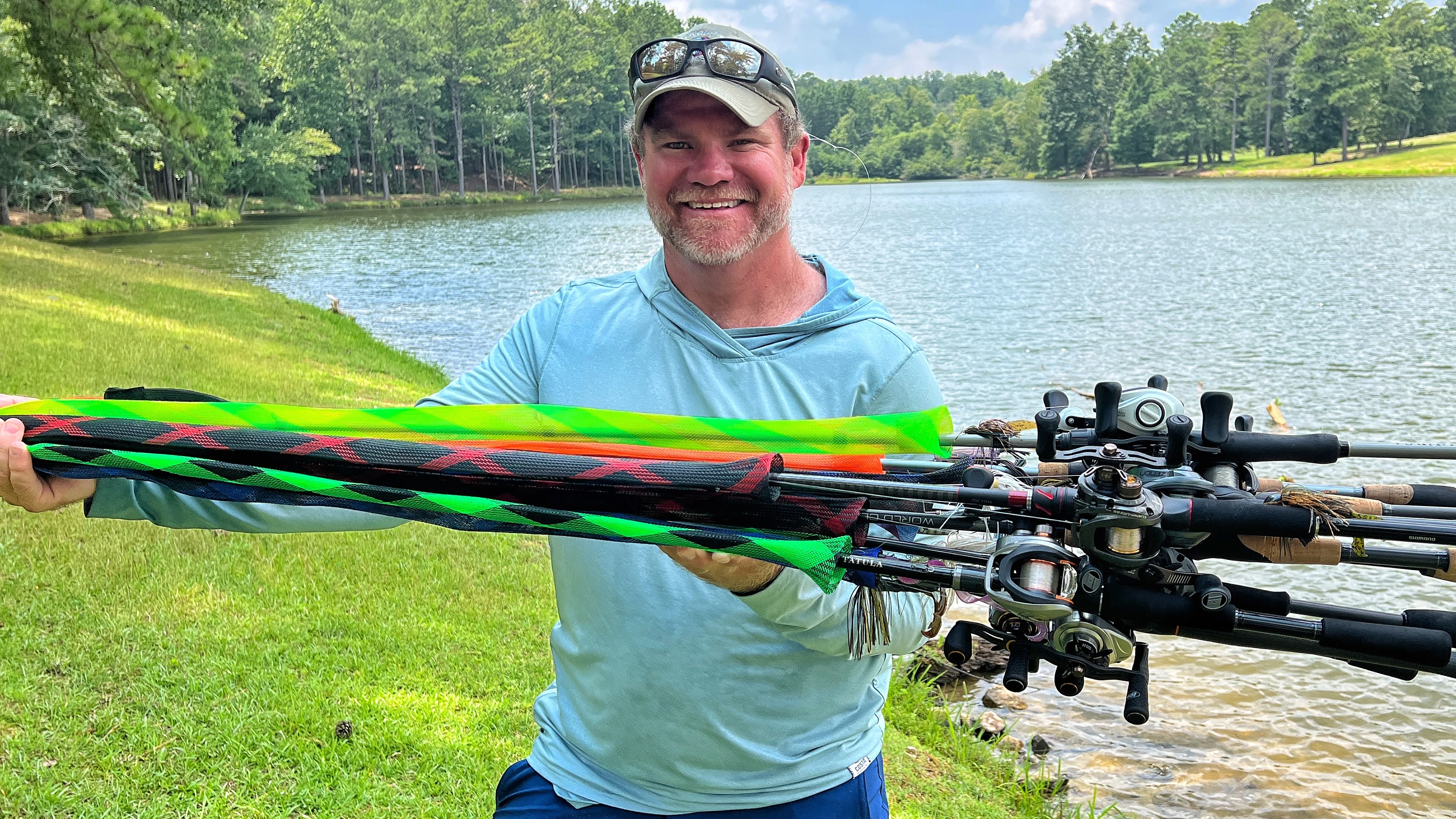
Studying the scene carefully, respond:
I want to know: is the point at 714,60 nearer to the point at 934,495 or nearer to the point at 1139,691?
the point at 934,495

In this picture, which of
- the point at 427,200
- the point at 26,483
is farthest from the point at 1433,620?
the point at 427,200

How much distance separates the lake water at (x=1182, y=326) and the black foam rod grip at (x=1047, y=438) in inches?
76.2

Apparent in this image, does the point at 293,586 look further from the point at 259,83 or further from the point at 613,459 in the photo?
the point at 259,83

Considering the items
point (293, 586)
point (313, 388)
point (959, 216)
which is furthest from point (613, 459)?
point (959, 216)

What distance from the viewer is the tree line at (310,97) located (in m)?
14.8

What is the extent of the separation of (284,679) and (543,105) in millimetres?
91376

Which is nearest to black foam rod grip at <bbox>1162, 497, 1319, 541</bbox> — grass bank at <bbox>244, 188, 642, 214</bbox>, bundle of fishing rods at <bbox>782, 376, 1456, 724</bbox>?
bundle of fishing rods at <bbox>782, 376, 1456, 724</bbox>

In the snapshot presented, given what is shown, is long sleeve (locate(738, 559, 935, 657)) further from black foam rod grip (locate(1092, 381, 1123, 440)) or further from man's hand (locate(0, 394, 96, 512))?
man's hand (locate(0, 394, 96, 512))

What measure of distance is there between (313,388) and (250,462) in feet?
33.3

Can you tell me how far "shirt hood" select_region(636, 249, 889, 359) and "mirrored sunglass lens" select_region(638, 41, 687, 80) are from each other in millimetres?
428

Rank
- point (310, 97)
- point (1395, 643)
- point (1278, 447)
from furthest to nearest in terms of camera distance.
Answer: point (310, 97), point (1278, 447), point (1395, 643)

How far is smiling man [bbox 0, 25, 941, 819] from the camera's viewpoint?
2.16 m

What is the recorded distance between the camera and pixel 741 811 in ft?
7.14

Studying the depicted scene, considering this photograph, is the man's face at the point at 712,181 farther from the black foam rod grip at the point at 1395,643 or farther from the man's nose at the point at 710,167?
the black foam rod grip at the point at 1395,643
